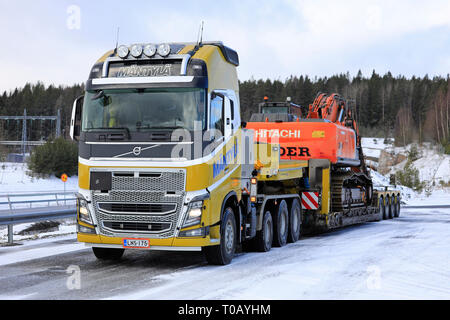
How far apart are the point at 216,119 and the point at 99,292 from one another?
355 cm

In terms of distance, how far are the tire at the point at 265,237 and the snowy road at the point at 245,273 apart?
7.9 inches

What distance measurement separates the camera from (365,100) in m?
108

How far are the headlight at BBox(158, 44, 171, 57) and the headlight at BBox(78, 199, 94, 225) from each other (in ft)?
9.20

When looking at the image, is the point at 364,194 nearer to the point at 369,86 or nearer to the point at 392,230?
the point at 392,230

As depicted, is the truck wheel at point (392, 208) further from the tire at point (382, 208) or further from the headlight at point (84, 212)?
the headlight at point (84, 212)

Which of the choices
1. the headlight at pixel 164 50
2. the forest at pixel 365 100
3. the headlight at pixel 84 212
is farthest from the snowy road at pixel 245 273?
the forest at pixel 365 100

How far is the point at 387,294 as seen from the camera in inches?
289

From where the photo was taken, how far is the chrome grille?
9.20 m

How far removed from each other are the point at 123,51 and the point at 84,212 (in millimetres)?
2824

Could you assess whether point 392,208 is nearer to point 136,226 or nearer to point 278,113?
point 278,113

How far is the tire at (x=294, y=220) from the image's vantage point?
1402 cm

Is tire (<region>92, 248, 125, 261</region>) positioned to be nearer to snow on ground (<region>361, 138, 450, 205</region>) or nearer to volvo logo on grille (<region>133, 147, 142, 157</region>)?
volvo logo on grille (<region>133, 147, 142, 157</region>)

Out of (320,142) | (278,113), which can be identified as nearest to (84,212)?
(320,142)

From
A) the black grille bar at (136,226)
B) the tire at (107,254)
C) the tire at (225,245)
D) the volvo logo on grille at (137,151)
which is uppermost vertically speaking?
the volvo logo on grille at (137,151)
